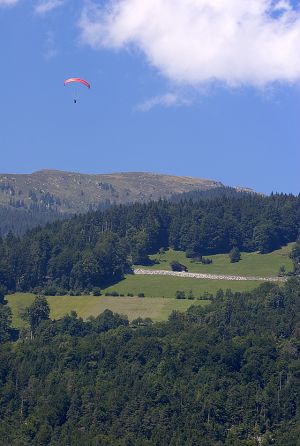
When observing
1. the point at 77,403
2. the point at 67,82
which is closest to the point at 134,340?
the point at 77,403

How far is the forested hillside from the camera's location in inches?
6363

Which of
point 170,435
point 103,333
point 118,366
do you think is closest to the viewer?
point 170,435

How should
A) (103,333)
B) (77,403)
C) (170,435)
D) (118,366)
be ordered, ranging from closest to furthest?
(170,435) → (77,403) → (118,366) → (103,333)

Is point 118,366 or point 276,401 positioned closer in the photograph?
point 276,401

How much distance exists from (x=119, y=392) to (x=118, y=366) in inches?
416

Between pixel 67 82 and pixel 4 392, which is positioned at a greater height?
pixel 67 82

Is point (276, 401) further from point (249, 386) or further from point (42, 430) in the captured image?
point (42, 430)

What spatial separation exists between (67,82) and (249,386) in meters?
51.6

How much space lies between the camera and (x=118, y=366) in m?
182

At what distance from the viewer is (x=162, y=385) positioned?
566 feet

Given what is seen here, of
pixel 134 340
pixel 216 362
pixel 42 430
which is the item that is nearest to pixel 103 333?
pixel 134 340

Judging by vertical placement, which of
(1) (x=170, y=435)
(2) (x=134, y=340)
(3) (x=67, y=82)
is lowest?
(1) (x=170, y=435)

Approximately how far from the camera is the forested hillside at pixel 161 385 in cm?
16162

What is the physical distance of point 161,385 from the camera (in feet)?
566
